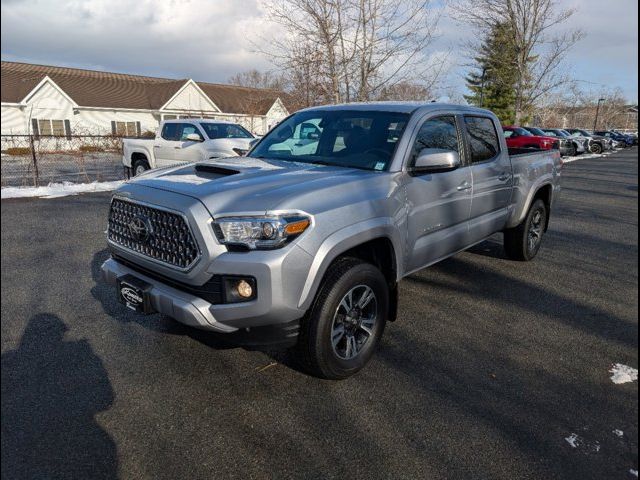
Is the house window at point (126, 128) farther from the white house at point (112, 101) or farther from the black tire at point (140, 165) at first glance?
the black tire at point (140, 165)

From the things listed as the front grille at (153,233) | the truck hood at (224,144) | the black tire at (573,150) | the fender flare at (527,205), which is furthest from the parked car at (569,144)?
the front grille at (153,233)

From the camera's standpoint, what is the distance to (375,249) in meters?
3.31

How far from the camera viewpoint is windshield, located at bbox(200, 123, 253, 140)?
1181 centimetres

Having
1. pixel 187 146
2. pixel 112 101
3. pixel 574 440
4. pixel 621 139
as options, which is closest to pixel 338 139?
pixel 574 440

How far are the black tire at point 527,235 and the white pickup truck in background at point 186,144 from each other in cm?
705

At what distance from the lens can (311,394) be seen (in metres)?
2.93

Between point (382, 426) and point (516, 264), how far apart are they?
3.91 meters

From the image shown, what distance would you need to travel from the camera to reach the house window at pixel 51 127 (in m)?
30.3

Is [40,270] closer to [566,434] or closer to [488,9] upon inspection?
[566,434]

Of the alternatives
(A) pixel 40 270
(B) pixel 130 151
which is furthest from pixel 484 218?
(B) pixel 130 151

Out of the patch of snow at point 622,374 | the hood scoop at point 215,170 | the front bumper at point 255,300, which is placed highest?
the hood scoop at point 215,170

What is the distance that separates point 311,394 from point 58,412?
1.47m

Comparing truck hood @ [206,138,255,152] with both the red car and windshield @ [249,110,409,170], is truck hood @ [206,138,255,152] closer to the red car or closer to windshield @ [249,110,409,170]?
windshield @ [249,110,409,170]

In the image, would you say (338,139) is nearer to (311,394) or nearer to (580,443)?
(311,394)
